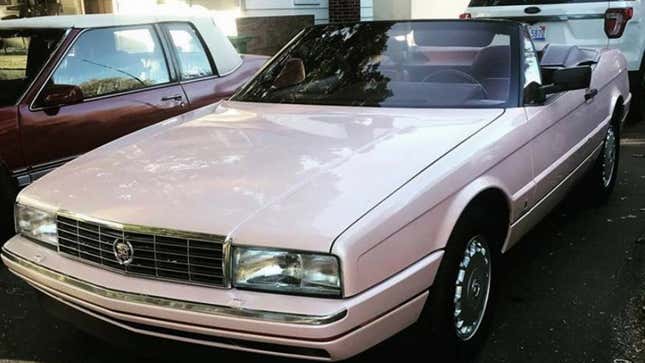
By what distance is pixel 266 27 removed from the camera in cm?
1252

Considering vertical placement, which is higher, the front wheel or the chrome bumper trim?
the chrome bumper trim

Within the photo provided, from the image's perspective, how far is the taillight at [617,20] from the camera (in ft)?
25.2

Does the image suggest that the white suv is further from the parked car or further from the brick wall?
the brick wall

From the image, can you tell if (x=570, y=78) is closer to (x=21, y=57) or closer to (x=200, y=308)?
(x=200, y=308)

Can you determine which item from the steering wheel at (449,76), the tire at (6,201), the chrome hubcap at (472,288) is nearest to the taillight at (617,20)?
the steering wheel at (449,76)

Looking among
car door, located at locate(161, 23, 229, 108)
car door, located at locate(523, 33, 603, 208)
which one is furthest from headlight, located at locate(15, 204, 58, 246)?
car door, located at locate(161, 23, 229, 108)

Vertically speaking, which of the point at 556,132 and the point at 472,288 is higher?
the point at 556,132

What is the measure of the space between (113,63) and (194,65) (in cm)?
74

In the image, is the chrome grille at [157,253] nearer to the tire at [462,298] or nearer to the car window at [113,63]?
the tire at [462,298]

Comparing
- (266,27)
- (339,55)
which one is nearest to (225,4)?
(266,27)

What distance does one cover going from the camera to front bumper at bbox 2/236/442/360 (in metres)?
2.38

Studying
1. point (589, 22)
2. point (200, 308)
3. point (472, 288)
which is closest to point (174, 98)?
point (472, 288)

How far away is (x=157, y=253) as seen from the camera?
2.62 meters

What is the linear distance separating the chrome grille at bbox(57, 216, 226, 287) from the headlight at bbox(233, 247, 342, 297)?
0.27 ft
